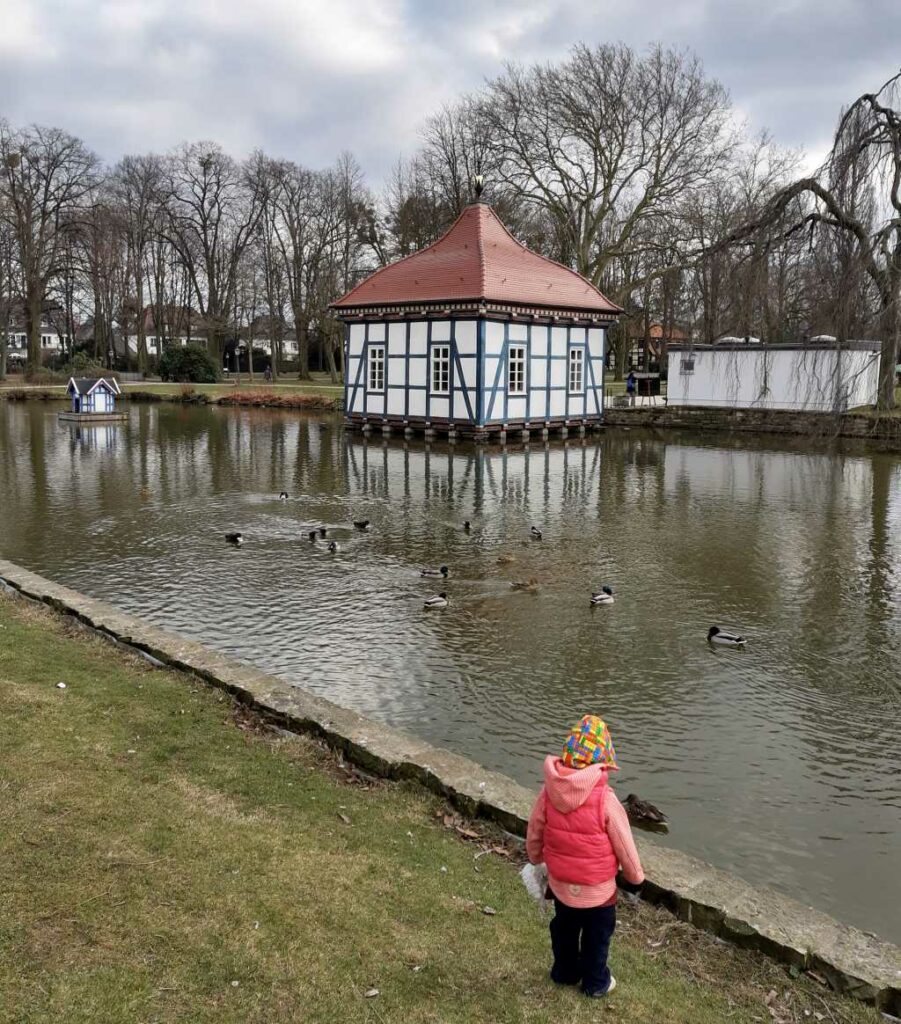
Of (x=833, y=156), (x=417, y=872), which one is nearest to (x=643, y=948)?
(x=417, y=872)

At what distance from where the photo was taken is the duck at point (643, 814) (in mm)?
5586

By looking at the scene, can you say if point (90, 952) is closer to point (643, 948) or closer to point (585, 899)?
point (585, 899)

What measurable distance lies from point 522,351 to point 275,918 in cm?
2613

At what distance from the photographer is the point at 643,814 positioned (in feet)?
18.3

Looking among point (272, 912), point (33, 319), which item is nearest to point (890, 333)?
point (272, 912)

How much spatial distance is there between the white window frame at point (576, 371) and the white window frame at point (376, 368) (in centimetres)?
649

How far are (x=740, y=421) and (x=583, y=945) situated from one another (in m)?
31.4

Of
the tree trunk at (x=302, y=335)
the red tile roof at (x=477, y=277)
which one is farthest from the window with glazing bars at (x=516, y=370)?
the tree trunk at (x=302, y=335)

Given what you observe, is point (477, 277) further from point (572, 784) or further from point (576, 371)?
point (572, 784)

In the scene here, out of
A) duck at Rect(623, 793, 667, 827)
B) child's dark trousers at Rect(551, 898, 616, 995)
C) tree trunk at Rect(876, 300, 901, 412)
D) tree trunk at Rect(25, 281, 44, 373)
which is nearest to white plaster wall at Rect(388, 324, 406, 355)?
tree trunk at Rect(876, 300, 901, 412)

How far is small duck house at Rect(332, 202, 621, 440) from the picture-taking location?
27.5 meters

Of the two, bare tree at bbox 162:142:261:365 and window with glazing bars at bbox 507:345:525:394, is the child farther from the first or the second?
bare tree at bbox 162:142:261:365

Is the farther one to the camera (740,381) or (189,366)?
(189,366)

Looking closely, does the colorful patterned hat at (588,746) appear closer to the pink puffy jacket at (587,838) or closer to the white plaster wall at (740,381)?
the pink puffy jacket at (587,838)
